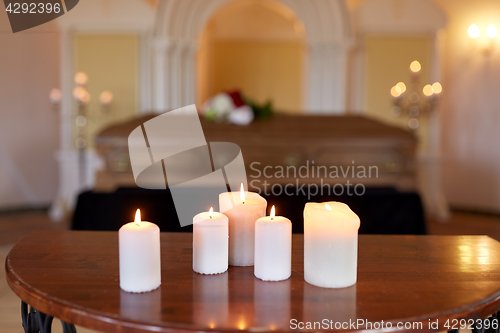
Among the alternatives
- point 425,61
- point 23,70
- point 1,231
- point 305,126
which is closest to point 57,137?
point 23,70

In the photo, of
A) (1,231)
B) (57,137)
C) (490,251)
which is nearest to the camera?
(490,251)

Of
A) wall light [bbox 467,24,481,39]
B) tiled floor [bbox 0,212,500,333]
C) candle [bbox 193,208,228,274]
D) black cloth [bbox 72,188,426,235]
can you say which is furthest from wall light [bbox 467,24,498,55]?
candle [bbox 193,208,228,274]

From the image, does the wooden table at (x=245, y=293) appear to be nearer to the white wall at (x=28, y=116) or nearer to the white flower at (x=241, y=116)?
the white flower at (x=241, y=116)

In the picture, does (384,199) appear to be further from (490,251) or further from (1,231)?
(1,231)

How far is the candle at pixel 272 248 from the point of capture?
2.75 feet

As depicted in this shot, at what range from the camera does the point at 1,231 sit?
12.8 ft

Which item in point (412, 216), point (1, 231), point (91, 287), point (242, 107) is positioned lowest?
point (1, 231)

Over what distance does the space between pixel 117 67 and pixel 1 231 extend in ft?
6.50

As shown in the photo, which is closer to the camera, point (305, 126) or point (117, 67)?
point (305, 126)

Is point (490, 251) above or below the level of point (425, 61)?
below

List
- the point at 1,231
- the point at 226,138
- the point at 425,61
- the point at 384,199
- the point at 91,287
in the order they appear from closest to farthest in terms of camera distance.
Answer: the point at 91,287 < the point at 384,199 < the point at 226,138 < the point at 1,231 < the point at 425,61

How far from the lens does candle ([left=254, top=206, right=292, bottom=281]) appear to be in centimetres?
84

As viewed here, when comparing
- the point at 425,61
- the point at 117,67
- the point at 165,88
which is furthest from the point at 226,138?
the point at 425,61

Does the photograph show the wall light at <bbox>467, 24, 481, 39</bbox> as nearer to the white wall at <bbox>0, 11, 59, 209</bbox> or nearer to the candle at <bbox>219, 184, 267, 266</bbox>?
the white wall at <bbox>0, 11, 59, 209</bbox>
